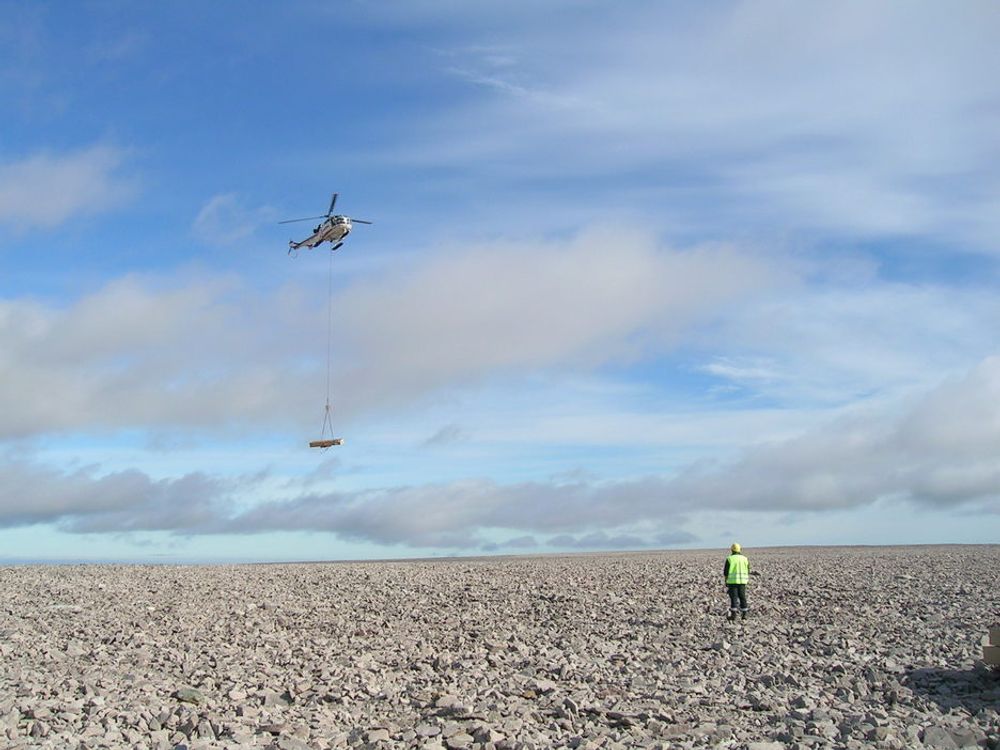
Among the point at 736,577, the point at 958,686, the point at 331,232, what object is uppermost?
the point at 331,232

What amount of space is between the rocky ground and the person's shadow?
58 millimetres

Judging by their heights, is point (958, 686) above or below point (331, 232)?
below

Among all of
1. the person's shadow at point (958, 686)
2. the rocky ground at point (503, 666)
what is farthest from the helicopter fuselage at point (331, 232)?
the person's shadow at point (958, 686)

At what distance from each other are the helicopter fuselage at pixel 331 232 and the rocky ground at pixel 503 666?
12194mm

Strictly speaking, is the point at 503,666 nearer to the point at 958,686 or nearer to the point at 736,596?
the point at 736,596

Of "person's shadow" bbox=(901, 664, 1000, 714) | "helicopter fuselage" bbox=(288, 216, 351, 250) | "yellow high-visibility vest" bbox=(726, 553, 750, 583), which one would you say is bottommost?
"person's shadow" bbox=(901, 664, 1000, 714)

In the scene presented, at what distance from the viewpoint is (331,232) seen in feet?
110

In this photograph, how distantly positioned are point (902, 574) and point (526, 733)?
1019 inches

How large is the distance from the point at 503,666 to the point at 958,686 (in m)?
8.34

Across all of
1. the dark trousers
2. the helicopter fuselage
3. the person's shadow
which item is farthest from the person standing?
the helicopter fuselage

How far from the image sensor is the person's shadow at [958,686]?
50.9 ft

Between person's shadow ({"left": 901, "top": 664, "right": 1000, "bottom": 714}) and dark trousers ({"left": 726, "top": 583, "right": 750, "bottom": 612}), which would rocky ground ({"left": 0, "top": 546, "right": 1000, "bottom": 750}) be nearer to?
person's shadow ({"left": 901, "top": 664, "right": 1000, "bottom": 714})

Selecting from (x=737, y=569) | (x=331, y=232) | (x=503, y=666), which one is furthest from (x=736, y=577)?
(x=331, y=232)

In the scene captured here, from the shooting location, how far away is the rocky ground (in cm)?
1458
